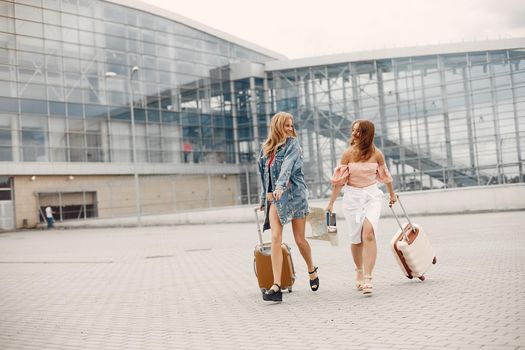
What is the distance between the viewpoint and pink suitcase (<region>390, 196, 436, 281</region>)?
712 centimetres

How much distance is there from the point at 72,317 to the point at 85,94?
1493 inches

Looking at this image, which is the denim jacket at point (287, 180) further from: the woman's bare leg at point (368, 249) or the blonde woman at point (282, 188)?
the woman's bare leg at point (368, 249)

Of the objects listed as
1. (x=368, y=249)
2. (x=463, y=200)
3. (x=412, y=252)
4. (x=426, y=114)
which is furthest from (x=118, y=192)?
(x=368, y=249)

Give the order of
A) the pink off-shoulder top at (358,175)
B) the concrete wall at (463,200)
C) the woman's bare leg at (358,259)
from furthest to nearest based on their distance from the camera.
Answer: the concrete wall at (463,200) < the pink off-shoulder top at (358,175) < the woman's bare leg at (358,259)

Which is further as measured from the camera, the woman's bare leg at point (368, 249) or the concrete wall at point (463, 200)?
the concrete wall at point (463, 200)

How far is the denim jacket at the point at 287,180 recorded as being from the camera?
22.4ft

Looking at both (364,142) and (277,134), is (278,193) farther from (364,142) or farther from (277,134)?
(364,142)

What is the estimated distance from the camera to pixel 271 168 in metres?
7.04

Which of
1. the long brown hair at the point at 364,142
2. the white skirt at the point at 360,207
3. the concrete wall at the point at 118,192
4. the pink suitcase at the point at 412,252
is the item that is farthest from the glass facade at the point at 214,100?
the white skirt at the point at 360,207

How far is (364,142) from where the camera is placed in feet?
23.4

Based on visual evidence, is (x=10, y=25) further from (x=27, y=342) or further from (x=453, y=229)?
(x=27, y=342)

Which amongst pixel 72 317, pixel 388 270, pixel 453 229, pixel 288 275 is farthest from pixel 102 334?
pixel 453 229

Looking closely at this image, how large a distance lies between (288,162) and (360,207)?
0.91 metres

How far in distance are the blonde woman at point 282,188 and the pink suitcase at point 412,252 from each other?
93cm
